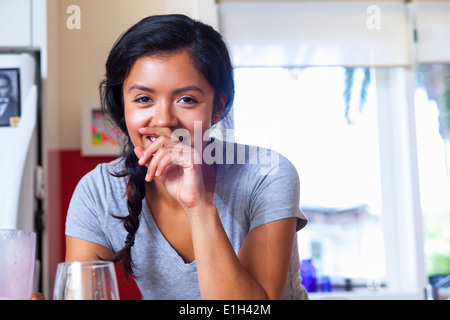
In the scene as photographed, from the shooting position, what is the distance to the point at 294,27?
0.96m

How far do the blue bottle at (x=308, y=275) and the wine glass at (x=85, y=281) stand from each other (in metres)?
0.41

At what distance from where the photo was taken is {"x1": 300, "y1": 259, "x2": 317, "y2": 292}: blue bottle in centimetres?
94

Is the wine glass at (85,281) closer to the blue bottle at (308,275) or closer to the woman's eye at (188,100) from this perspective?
the woman's eye at (188,100)

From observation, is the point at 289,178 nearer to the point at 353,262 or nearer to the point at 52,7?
the point at 353,262

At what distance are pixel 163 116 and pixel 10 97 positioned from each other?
1.77 feet

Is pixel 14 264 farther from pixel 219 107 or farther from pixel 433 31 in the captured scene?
pixel 433 31

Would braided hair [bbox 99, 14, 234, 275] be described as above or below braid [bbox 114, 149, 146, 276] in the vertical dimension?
above

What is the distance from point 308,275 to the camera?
3.15 ft

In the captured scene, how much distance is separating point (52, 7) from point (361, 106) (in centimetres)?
57

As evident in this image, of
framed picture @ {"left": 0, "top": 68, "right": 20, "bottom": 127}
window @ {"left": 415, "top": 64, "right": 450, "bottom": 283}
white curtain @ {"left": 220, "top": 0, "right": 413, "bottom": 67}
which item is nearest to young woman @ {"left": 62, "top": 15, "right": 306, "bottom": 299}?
white curtain @ {"left": 220, "top": 0, "right": 413, "bottom": 67}

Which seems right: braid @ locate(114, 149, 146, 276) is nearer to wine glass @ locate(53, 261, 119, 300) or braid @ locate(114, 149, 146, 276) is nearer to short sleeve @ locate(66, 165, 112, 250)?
short sleeve @ locate(66, 165, 112, 250)

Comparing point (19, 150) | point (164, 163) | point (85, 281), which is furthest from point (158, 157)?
point (19, 150)

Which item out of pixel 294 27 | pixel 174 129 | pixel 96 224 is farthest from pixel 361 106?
pixel 96 224

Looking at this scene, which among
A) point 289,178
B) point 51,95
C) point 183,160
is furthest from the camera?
point 51,95
